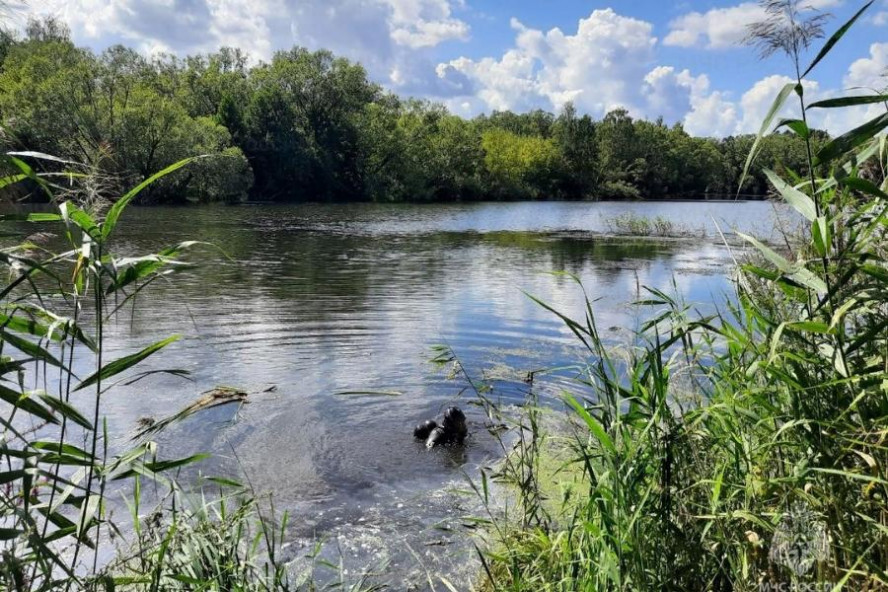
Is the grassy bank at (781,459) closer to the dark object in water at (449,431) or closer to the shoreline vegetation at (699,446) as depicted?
the shoreline vegetation at (699,446)

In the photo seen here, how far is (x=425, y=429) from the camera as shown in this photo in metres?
6.52

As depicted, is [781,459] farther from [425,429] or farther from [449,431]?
Answer: [425,429]

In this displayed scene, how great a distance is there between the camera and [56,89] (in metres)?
43.1

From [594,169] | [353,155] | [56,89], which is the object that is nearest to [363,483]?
[56,89]

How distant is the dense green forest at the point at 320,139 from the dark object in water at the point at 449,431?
68.3 feet

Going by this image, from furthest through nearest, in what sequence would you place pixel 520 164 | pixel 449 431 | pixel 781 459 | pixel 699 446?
1. pixel 520 164
2. pixel 449 431
3. pixel 699 446
4. pixel 781 459

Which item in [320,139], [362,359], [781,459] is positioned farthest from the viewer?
[320,139]

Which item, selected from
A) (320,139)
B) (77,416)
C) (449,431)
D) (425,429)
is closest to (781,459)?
(77,416)

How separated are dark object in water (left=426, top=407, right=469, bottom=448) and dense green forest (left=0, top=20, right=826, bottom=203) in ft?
68.3

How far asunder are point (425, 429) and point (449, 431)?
0.85 ft

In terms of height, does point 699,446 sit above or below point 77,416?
below

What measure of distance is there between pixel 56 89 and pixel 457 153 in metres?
43.0

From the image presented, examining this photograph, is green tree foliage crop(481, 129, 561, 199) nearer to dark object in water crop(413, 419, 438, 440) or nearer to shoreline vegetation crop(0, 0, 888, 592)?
dark object in water crop(413, 419, 438, 440)

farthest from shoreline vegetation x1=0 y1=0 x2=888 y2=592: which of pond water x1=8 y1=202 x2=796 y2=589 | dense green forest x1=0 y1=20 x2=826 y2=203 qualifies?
dense green forest x1=0 y1=20 x2=826 y2=203
